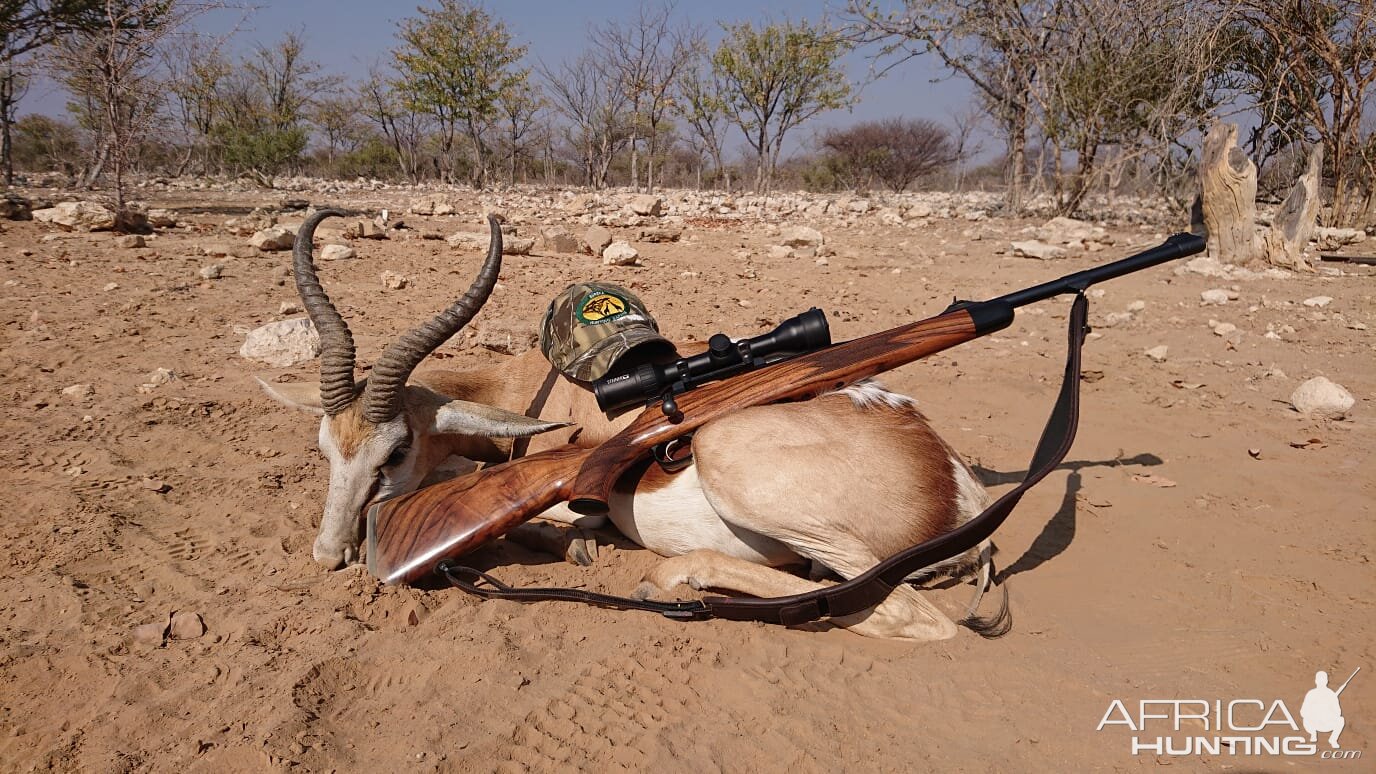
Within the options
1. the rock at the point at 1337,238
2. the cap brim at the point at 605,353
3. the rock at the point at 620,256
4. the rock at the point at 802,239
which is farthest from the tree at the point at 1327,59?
the cap brim at the point at 605,353

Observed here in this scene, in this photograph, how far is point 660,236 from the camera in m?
12.5

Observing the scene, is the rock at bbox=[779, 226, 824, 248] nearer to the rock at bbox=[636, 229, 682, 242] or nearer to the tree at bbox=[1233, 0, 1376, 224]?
the rock at bbox=[636, 229, 682, 242]

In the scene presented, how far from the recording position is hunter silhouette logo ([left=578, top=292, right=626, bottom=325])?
13.4ft

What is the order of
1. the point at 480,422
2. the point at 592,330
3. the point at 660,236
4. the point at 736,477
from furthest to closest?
1. the point at 660,236
2. the point at 592,330
3. the point at 480,422
4. the point at 736,477

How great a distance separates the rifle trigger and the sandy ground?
54 centimetres

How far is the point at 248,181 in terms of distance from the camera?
29766 millimetres

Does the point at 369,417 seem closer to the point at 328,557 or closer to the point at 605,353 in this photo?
the point at 328,557

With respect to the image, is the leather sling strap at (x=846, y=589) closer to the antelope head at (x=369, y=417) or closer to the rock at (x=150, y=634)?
the antelope head at (x=369, y=417)

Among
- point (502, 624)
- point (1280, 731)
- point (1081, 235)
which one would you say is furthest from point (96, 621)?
point (1081, 235)

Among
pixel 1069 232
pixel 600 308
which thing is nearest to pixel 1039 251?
pixel 1069 232

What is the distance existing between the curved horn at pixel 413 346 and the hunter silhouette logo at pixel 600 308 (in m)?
0.73

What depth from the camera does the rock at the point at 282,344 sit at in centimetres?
619

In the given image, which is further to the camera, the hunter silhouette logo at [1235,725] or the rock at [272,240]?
the rock at [272,240]

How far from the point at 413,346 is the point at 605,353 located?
95cm
